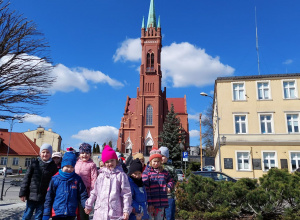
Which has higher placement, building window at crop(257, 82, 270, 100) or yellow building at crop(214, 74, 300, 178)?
building window at crop(257, 82, 270, 100)

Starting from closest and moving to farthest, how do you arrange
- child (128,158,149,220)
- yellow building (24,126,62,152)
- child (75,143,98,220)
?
child (128,158,149,220) → child (75,143,98,220) → yellow building (24,126,62,152)

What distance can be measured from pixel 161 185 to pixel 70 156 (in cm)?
174

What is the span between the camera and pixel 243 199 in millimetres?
6426

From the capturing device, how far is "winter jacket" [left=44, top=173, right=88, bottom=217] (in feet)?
12.3

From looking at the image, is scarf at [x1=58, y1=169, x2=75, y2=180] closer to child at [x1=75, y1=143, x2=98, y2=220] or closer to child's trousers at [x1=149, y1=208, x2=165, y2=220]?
child at [x1=75, y1=143, x2=98, y2=220]

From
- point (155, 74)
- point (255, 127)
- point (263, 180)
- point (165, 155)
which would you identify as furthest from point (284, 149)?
point (155, 74)

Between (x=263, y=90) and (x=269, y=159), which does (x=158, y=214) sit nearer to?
(x=269, y=159)

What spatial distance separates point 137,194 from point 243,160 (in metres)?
20.3

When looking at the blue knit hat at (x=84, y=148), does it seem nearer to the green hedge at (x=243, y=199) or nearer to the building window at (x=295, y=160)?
the green hedge at (x=243, y=199)

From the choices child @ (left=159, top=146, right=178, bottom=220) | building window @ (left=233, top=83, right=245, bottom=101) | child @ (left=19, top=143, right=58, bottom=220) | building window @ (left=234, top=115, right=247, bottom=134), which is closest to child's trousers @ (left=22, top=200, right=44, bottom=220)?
child @ (left=19, top=143, right=58, bottom=220)

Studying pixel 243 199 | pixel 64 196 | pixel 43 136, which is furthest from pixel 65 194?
pixel 43 136

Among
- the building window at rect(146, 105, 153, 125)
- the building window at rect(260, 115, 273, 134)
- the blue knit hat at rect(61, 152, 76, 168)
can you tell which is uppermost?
the building window at rect(146, 105, 153, 125)

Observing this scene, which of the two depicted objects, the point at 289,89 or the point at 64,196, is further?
the point at 289,89

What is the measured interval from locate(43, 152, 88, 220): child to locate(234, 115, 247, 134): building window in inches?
821
